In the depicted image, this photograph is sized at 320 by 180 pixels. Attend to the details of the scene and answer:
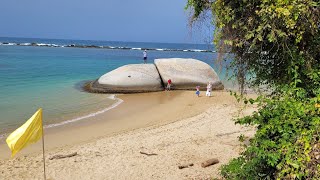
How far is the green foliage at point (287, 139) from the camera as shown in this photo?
5.00 meters

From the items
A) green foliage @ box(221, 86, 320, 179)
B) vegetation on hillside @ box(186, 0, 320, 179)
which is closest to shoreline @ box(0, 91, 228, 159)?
vegetation on hillside @ box(186, 0, 320, 179)

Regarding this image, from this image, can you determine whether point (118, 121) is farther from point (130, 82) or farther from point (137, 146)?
point (130, 82)

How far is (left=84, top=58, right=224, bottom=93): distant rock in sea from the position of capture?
2550 centimetres

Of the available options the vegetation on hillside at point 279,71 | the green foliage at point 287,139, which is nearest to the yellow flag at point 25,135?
the vegetation on hillside at point 279,71

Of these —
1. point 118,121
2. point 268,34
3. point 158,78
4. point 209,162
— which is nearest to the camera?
point 268,34

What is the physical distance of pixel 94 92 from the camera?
25578 millimetres

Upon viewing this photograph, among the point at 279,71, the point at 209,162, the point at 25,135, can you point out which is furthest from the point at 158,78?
the point at 279,71

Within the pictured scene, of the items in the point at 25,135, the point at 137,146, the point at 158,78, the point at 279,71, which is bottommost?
the point at 137,146

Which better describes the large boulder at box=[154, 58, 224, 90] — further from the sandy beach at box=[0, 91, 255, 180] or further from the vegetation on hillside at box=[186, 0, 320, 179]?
the vegetation on hillside at box=[186, 0, 320, 179]

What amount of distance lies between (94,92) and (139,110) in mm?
7261

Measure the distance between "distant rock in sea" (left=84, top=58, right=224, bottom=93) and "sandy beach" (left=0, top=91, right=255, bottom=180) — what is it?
6082 mm

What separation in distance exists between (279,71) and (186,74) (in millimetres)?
20541

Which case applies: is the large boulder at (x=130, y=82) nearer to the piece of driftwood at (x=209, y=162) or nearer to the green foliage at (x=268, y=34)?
the piece of driftwood at (x=209, y=162)

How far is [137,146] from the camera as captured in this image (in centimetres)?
1212
